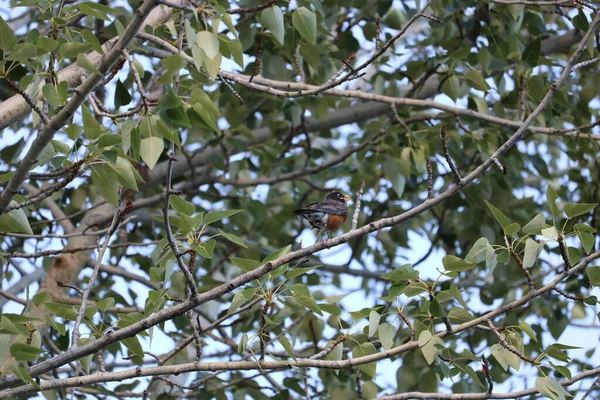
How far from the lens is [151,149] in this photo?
2.44 metres

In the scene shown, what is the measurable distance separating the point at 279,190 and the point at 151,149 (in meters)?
6.03

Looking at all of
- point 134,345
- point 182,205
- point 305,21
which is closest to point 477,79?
point 305,21

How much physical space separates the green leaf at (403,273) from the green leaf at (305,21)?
44.4 inches

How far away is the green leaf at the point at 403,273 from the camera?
274 centimetres

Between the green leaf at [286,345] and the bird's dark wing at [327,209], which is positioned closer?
the green leaf at [286,345]

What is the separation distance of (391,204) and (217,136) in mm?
1999

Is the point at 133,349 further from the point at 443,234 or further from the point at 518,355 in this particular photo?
the point at 443,234

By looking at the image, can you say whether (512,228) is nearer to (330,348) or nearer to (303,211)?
(330,348)

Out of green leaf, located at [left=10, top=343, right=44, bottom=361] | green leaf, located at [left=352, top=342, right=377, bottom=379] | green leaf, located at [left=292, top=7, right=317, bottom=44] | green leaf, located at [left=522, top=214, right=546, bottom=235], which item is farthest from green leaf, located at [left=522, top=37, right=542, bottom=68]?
green leaf, located at [left=10, top=343, right=44, bottom=361]

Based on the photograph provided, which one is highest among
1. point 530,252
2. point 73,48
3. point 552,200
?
point 73,48

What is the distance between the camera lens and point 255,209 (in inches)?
249

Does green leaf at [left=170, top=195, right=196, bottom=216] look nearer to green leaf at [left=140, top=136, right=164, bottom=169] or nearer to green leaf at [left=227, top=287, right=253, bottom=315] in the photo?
green leaf at [left=140, top=136, right=164, bottom=169]

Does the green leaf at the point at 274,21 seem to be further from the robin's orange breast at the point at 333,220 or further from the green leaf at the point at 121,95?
the robin's orange breast at the point at 333,220

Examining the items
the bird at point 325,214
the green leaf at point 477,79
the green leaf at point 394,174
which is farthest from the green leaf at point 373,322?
the green leaf at point 394,174
